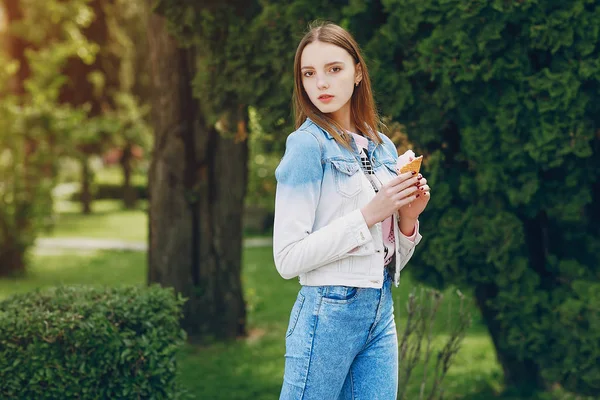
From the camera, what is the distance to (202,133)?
7043 millimetres

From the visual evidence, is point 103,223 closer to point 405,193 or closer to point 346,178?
point 346,178

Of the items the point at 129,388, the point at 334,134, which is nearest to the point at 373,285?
the point at 334,134

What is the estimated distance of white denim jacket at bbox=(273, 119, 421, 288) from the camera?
246cm

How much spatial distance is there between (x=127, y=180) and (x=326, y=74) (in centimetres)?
2259

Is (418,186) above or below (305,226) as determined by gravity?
above

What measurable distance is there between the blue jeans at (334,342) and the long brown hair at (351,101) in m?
0.50

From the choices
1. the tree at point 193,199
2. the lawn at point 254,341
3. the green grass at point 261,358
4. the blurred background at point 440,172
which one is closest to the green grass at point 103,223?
the lawn at point 254,341

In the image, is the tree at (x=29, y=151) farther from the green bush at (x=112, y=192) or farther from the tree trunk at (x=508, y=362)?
the green bush at (x=112, y=192)

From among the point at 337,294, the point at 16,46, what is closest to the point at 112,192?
the point at 16,46

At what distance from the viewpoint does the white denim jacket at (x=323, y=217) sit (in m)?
2.46

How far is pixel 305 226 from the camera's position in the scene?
2.47 metres

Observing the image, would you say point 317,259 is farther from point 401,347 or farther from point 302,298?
point 401,347

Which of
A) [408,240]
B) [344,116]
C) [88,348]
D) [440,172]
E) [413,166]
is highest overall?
[344,116]

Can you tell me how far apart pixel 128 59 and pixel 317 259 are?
20.6 meters
